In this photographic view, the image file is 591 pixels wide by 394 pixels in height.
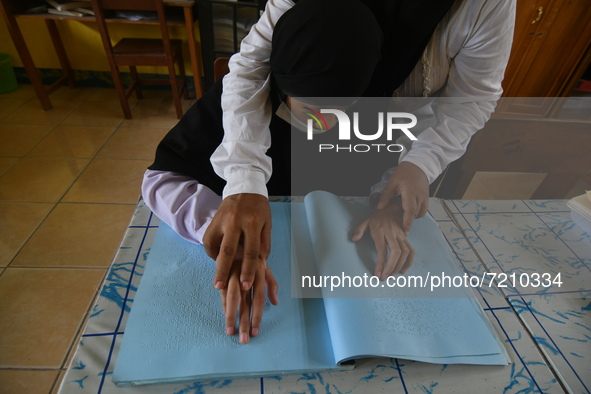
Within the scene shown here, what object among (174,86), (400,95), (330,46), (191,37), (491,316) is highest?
(330,46)

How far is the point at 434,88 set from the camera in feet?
2.58

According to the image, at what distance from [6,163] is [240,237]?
6.59ft

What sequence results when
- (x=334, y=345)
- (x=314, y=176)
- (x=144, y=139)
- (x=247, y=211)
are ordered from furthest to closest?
(x=144, y=139), (x=314, y=176), (x=247, y=211), (x=334, y=345)

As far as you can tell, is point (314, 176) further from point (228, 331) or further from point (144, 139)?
point (144, 139)

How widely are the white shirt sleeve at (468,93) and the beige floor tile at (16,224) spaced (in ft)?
5.25

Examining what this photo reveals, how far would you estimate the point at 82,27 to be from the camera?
2.60m

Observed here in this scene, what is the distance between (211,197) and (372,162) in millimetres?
402

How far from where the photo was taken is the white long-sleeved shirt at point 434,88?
2.16 feet

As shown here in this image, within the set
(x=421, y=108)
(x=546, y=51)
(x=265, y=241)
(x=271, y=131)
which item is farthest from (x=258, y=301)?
(x=546, y=51)

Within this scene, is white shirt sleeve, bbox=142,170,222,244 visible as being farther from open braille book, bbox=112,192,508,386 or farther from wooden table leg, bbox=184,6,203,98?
wooden table leg, bbox=184,6,203,98

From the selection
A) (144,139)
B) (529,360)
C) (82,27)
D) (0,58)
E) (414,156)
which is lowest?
(144,139)

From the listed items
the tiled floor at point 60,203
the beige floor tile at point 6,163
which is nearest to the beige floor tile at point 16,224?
the tiled floor at point 60,203

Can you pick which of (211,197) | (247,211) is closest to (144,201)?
(211,197)

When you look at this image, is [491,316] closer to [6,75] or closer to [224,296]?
[224,296]
